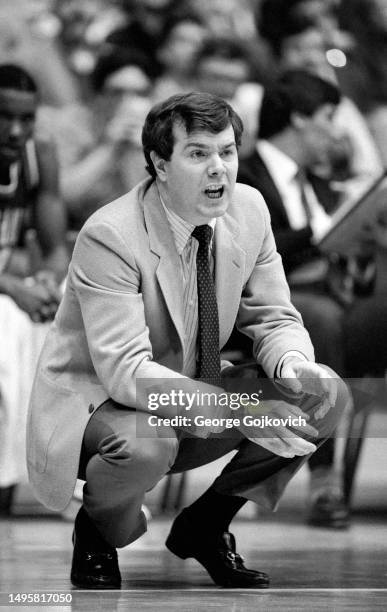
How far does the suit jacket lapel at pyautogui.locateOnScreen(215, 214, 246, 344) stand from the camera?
253 centimetres

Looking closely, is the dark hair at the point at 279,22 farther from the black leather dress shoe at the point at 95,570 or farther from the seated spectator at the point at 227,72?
the black leather dress shoe at the point at 95,570

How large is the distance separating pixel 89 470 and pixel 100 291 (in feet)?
1.14

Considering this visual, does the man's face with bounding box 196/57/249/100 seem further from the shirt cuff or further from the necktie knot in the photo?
the shirt cuff

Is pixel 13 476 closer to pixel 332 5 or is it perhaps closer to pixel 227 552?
pixel 227 552

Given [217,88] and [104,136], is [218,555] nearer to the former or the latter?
[104,136]

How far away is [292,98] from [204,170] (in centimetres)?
183

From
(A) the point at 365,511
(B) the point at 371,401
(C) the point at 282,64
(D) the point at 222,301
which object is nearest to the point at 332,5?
(C) the point at 282,64

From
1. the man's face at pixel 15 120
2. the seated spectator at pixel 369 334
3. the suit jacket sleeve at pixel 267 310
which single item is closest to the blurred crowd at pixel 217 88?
the seated spectator at pixel 369 334

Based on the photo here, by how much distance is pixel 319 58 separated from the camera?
510cm

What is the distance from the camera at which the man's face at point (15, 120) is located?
3889mm

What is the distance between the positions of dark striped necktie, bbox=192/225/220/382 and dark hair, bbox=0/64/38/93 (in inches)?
61.4

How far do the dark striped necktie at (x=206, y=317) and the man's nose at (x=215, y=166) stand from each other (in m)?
0.16

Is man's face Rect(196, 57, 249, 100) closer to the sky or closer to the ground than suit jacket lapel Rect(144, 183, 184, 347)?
closer to the ground

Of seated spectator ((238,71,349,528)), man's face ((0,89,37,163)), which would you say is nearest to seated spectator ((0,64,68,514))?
man's face ((0,89,37,163))
